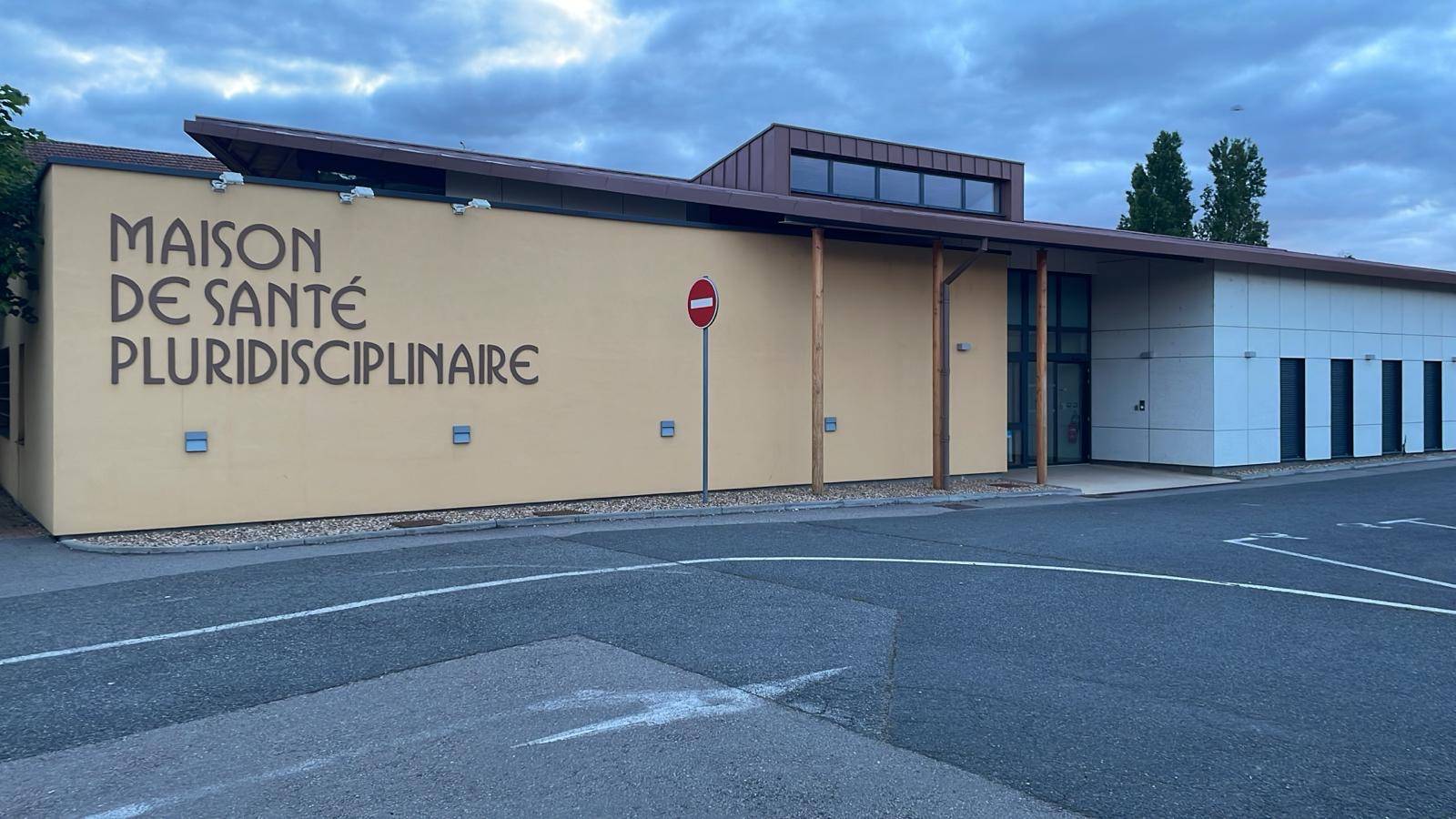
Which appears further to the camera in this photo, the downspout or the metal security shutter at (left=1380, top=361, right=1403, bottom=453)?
the metal security shutter at (left=1380, top=361, right=1403, bottom=453)

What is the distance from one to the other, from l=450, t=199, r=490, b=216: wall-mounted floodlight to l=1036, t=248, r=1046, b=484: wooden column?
9.59 metres

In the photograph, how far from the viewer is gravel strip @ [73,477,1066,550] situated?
11.0 m

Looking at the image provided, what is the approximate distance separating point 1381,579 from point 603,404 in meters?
9.65

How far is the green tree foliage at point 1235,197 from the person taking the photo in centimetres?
4706

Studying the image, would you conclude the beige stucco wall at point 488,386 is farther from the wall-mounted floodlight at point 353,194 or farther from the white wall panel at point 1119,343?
the white wall panel at point 1119,343

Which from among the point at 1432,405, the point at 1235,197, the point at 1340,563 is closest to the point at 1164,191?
the point at 1235,197

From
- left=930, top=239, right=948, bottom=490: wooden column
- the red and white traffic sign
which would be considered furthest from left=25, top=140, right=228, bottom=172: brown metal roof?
left=930, top=239, right=948, bottom=490: wooden column

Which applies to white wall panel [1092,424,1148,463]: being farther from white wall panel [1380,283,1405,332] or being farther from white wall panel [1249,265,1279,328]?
white wall panel [1380,283,1405,332]

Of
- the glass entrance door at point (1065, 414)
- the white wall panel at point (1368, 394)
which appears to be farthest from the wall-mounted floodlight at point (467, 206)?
the white wall panel at point (1368, 394)

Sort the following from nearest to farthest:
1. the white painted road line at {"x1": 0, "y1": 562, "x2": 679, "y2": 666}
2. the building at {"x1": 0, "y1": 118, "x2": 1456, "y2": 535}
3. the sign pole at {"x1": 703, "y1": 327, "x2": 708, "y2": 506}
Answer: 1. the white painted road line at {"x1": 0, "y1": 562, "x2": 679, "y2": 666}
2. the building at {"x1": 0, "y1": 118, "x2": 1456, "y2": 535}
3. the sign pole at {"x1": 703, "y1": 327, "x2": 708, "y2": 506}

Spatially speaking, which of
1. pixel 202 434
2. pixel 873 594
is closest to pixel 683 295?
pixel 202 434

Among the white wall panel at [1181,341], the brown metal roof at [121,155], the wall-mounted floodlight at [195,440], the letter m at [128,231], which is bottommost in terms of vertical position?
the wall-mounted floodlight at [195,440]

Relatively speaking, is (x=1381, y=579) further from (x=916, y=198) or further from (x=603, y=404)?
(x=916, y=198)

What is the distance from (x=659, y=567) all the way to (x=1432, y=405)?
24.6m
